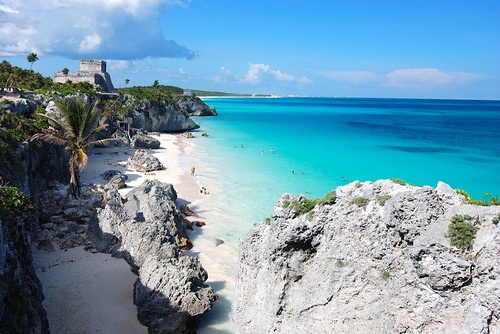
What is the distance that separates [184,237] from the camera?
1870 cm

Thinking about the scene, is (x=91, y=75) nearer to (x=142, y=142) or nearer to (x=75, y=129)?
(x=142, y=142)

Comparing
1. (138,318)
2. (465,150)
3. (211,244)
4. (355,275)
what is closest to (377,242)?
(355,275)

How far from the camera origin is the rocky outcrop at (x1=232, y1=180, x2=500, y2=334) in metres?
6.35

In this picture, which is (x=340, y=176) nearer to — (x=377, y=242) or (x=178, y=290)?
(x=178, y=290)

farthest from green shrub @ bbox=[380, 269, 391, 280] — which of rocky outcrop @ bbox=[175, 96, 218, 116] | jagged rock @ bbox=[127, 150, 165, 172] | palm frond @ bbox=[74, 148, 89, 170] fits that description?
rocky outcrop @ bbox=[175, 96, 218, 116]

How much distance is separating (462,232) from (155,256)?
1014cm

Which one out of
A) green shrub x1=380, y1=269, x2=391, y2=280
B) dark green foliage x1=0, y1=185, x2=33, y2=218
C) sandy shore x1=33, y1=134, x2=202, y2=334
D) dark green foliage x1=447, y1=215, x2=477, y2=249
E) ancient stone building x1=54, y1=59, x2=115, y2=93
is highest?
ancient stone building x1=54, y1=59, x2=115, y2=93

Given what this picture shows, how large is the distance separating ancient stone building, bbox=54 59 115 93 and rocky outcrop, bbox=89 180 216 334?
1888 inches

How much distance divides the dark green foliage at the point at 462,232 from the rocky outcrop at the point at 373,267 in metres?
0.09

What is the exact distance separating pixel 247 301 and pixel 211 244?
8.90 m

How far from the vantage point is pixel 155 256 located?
1350cm

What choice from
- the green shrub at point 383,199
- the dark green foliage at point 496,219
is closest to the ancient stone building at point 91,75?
the green shrub at point 383,199

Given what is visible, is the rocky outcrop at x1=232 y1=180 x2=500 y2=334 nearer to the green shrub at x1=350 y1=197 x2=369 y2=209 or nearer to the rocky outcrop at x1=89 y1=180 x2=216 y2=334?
the green shrub at x1=350 y1=197 x2=369 y2=209

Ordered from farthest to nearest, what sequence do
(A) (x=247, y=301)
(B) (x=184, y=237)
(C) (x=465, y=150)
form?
(C) (x=465, y=150)
(B) (x=184, y=237)
(A) (x=247, y=301)
